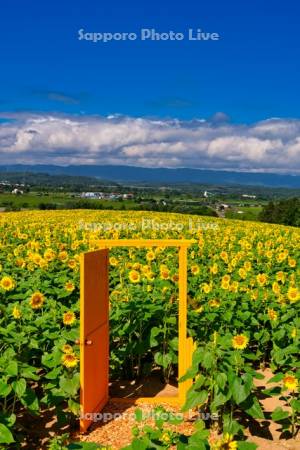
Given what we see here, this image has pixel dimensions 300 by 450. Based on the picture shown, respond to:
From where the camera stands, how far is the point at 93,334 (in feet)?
15.6

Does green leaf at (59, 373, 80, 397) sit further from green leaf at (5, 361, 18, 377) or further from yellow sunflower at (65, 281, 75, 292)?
yellow sunflower at (65, 281, 75, 292)

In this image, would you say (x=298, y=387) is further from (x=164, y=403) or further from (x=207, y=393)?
(x=164, y=403)

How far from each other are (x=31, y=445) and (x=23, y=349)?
0.81 metres

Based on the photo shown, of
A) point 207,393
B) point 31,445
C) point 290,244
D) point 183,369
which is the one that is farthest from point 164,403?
point 290,244

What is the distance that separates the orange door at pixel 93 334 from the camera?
4.50 meters

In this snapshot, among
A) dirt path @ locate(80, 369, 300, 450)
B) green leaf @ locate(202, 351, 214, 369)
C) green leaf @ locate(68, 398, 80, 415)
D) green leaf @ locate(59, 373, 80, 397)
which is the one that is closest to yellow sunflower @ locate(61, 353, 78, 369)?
green leaf @ locate(59, 373, 80, 397)

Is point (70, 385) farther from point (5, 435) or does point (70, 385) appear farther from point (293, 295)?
point (293, 295)

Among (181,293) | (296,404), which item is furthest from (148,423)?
(296,404)

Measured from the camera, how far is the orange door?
450 cm

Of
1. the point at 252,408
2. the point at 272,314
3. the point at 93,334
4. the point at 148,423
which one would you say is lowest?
the point at 148,423

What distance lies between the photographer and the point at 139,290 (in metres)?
6.39

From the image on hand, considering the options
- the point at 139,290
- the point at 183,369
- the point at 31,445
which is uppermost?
the point at 139,290

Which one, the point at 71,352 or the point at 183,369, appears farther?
the point at 183,369

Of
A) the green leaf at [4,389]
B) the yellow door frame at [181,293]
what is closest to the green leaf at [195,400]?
the yellow door frame at [181,293]
